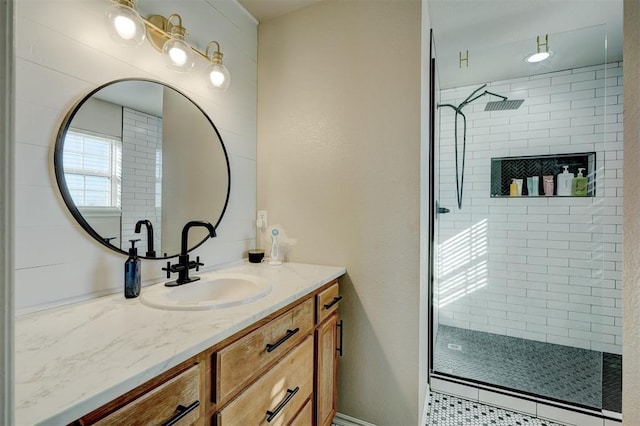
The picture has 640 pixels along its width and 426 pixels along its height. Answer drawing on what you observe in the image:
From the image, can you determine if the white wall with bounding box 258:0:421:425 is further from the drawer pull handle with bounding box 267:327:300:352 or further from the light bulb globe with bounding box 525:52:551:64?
the light bulb globe with bounding box 525:52:551:64

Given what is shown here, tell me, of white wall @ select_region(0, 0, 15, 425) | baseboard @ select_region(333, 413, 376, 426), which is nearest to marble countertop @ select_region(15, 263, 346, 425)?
white wall @ select_region(0, 0, 15, 425)

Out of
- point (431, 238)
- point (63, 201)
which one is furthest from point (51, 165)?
point (431, 238)

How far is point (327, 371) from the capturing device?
1.50 m

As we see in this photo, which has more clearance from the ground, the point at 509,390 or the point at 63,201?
the point at 63,201

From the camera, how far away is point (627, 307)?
0.50m

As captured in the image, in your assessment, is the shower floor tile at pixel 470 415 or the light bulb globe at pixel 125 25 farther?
the shower floor tile at pixel 470 415

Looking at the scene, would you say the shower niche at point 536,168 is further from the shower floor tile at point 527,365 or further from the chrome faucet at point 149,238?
the chrome faucet at point 149,238

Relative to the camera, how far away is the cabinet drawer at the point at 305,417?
4.02ft

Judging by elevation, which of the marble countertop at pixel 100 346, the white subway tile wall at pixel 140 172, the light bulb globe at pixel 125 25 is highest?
the light bulb globe at pixel 125 25

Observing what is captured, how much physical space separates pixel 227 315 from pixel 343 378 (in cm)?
110

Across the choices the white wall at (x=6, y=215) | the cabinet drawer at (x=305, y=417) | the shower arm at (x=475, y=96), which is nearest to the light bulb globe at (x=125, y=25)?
the white wall at (x=6, y=215)

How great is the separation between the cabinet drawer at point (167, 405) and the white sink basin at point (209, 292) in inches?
10.9

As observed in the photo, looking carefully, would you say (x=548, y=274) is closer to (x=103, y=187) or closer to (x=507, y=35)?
(x=507, y=35)

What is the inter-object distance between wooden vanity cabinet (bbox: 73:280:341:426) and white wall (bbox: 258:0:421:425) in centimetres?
21
